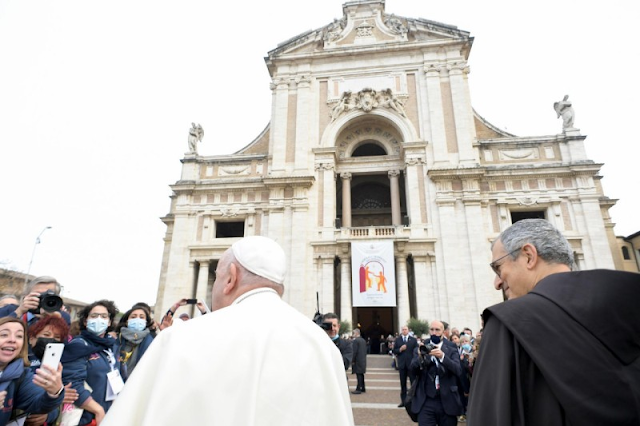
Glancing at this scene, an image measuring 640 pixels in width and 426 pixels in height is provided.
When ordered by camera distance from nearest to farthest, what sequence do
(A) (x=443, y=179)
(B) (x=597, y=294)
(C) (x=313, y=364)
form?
1. (B) (x=597, y=294)
2. (C) (x=313, y=364)
3. (A) (x=443, y=179)

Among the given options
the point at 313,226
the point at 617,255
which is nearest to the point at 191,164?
the point at 313,226

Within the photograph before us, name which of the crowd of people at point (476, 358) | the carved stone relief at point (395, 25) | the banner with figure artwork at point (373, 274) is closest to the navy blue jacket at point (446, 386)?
the crowd of people at point (476, 358)

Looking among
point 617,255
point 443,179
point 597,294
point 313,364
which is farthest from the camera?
point 443,179

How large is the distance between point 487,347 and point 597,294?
0.45 metres

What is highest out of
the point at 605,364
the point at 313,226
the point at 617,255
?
the point at 313,226

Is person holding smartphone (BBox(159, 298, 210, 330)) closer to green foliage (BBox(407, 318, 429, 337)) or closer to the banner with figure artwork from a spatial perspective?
green foliage (BBox(407, 318, 429, 337))

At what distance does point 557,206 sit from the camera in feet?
64.3

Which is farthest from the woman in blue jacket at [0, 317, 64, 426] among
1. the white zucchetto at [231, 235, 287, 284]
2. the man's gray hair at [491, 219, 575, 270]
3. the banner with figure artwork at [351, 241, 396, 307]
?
the banner with figure artwork at [351, 241, 396, 307]

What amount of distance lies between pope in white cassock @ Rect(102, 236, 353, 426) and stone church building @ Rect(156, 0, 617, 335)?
17.6 meters

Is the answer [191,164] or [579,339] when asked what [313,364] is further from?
[191,164]

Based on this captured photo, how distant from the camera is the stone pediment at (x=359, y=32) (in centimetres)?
2441

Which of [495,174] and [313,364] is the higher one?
[495,174]

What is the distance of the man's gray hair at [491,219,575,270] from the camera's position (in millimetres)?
1869

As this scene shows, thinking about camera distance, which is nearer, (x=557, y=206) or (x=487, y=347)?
(x=487, y=347)
